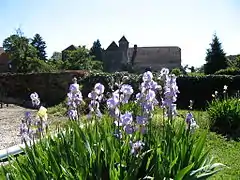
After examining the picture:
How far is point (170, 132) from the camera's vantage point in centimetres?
310

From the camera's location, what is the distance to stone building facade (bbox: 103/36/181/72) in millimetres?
55875

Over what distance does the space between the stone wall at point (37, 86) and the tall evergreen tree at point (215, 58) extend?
19.4m

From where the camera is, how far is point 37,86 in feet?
56.7

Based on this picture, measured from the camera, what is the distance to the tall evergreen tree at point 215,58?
32656 mm

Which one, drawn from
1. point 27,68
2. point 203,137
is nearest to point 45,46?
point 27,68

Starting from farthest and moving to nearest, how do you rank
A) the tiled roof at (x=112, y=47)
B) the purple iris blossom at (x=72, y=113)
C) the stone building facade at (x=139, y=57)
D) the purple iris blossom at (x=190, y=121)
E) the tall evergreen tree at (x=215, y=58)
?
the tiled roof at (x=112, y=47) < the stone building facade at (x=139, y=57) < the tall evergreen tree at (x=215, y=58) < the purple iris blossom at (x=190, y=121) < the purple iris blossom at (x=72, y=113)

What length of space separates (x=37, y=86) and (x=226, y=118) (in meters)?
11.3

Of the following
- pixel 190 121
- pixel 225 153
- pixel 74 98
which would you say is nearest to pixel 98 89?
pixel 74 98

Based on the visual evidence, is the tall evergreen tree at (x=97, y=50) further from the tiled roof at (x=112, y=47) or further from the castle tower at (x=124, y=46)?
the castle tower at (x=124, y=46)

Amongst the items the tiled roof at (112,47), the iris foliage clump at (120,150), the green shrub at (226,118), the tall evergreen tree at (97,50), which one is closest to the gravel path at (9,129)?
the iris foliage clump at (120,150)

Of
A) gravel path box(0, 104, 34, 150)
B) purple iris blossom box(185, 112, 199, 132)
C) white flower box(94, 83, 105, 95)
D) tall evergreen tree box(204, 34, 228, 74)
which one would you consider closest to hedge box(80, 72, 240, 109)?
gravel path box(0, 104, 34, 150)

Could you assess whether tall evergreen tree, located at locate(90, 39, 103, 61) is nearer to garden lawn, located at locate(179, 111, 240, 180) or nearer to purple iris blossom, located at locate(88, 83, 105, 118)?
garden lawn, located at locate(179, 111, 240, 180)

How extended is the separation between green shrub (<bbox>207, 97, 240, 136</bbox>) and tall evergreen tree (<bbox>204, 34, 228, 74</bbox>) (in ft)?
82.5

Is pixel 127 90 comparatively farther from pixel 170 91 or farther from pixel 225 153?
pixel 225 153
